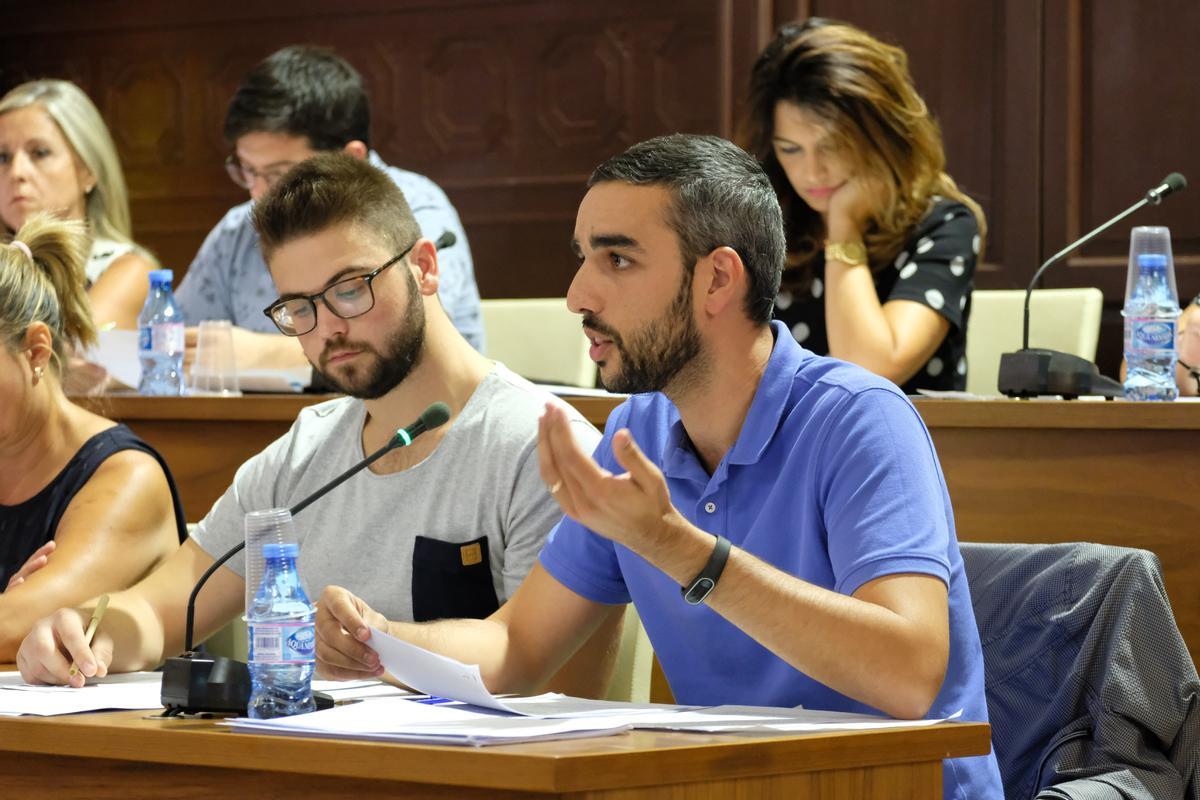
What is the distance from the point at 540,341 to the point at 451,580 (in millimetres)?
1547

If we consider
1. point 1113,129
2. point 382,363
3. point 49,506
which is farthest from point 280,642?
point 1113,129

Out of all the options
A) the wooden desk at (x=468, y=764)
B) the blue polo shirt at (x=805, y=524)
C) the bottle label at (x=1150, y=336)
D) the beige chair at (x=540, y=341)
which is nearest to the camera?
the wooden desk at (x=468, y=764)

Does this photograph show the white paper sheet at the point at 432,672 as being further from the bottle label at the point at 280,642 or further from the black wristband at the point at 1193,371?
the black wristband at the point at 1193,371

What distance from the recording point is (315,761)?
116cm

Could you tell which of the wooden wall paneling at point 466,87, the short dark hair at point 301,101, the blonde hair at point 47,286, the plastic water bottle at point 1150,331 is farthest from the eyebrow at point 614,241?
the wooden wall paneling at point 466,87

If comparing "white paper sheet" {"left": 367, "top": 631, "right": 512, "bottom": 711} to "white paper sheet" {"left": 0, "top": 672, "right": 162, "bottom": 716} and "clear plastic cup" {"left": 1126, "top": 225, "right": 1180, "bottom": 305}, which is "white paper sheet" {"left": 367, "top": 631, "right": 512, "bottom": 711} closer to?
"white paper sheet" {"left": 0, "top": 672, "right": 162, "bottom": 716}

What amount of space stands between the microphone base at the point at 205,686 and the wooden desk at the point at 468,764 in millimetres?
49

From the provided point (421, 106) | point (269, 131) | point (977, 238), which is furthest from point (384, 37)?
point (977, 238)

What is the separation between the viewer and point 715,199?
5.31 feet

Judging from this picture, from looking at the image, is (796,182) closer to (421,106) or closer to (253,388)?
(253,388)

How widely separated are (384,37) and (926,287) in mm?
2317

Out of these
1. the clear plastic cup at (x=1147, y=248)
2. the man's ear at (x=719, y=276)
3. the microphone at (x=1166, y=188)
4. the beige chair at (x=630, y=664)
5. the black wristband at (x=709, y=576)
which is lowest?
the beige chair at (x=630, y=664)

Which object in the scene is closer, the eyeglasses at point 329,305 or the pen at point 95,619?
the pen at point 95,619

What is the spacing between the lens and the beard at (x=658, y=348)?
5.22ft
